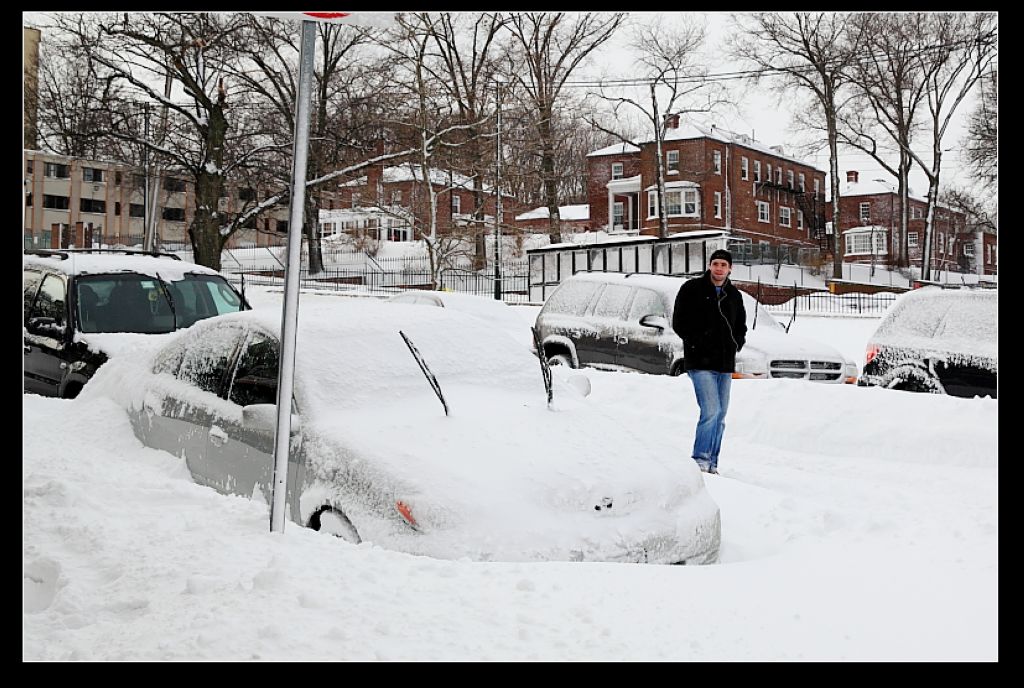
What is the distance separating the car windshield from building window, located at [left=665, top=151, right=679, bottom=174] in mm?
5988

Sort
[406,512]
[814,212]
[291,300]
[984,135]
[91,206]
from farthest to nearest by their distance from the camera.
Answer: [814,212], [984,135], [91,206], [291,300], [406,512]

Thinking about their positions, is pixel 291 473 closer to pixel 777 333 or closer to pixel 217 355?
pixel 217 355

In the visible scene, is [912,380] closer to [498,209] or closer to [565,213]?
[565,213]

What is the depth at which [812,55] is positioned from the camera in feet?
30.1

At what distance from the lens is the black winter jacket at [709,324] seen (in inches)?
252

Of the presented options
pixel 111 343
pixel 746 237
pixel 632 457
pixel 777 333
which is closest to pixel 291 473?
pixel 632 457

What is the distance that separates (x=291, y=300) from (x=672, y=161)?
344 inches

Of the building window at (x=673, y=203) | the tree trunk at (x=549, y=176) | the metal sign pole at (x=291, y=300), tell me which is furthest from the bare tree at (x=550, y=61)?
the metal sign pole at (x=291, y=300)

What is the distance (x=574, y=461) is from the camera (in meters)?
4.22

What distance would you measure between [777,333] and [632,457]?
17.6 feet

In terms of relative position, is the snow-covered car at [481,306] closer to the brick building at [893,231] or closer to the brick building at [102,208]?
the brick building at [102,208]

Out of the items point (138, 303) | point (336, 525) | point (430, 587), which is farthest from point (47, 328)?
point (430, 587)

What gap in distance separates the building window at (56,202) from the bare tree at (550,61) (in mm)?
4059

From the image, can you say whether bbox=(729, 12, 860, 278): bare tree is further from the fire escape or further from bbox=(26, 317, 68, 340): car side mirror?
Answer: bbox=(26, 317, 68, 340): car side mirror
